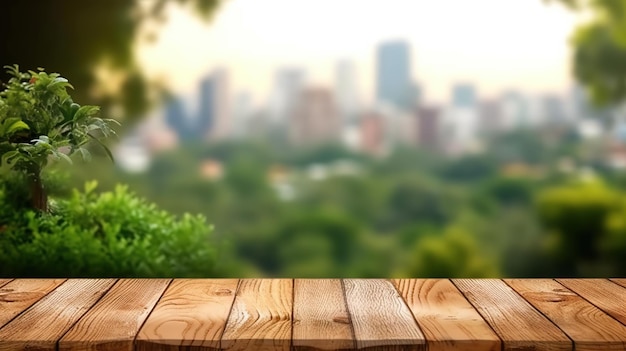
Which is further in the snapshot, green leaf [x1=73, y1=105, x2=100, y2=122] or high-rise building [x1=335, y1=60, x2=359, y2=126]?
high-rise building [x1=335, y1=60, x2=359, y2=126]

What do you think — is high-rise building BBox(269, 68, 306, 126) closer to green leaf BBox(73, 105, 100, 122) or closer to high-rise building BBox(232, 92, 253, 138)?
high-rise building BBox(232, 92, 253, 138)

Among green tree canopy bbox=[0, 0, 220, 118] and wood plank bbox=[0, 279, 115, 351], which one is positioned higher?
green tree canopy bbox=[0, 0, 220, 118]

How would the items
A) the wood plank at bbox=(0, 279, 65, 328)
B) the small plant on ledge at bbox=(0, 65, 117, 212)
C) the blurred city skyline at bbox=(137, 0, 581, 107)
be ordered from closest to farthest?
1. the wood plank at bbox=(0, 279, 65, 328)
2. the small plant on ledge at bbox=(0, 65, 117, 212)
3. the blurred city skyline at bbox=(137, 0, 581, 107)

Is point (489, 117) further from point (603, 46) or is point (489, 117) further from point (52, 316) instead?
point (52, 316)

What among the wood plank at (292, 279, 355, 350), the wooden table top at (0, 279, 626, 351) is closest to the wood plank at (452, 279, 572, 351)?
the wooden table top at (0, 279, 626, 351)

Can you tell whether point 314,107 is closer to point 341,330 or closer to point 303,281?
point 303,281
